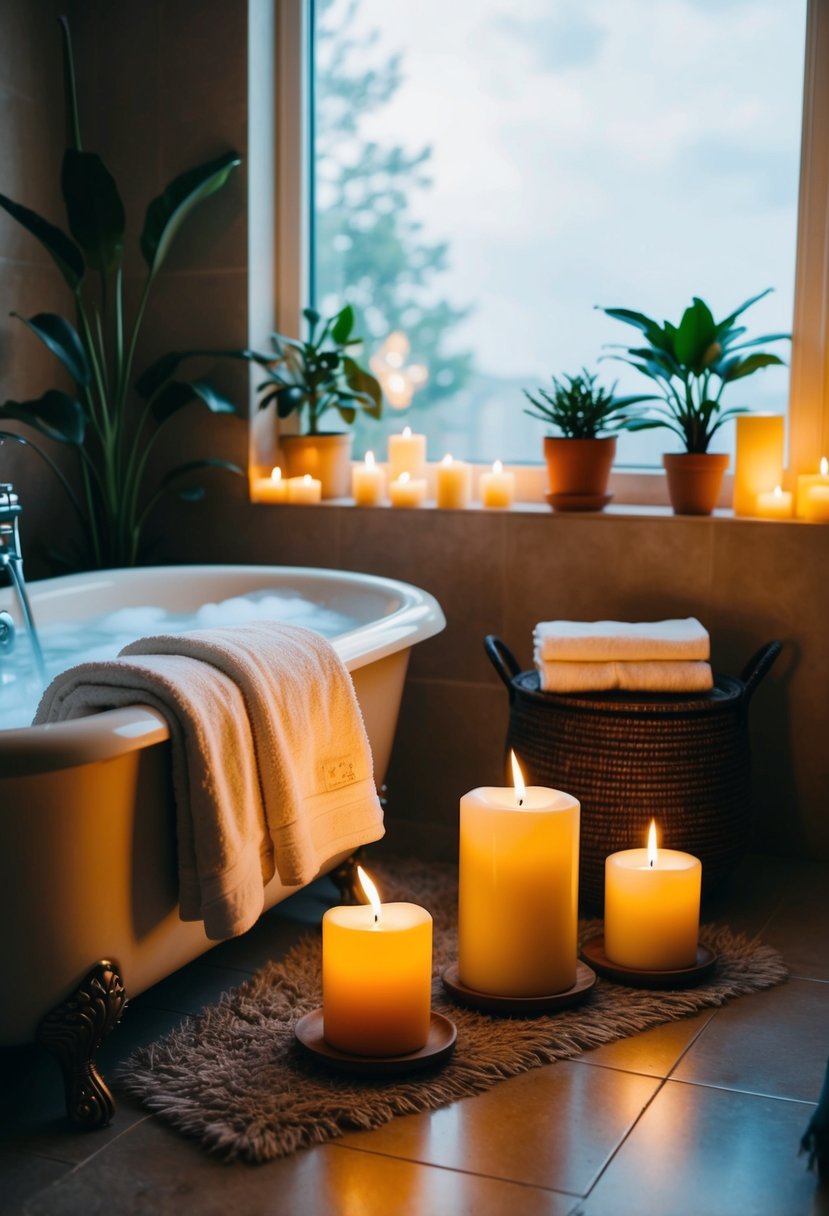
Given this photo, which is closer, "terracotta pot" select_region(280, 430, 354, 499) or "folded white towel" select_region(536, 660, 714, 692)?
"folded white towel" select_region(536, 660, 714, 692)

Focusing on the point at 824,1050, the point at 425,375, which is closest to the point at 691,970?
the point at 824,1050

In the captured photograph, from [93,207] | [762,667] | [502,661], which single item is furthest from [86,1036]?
[93,207]

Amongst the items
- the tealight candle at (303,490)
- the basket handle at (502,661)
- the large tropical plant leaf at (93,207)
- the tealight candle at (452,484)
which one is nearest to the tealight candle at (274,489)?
the tealight candle at (303,490)

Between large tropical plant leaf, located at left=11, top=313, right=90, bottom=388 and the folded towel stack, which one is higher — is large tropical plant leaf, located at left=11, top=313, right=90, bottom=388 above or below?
above

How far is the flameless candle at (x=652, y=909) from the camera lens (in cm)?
215

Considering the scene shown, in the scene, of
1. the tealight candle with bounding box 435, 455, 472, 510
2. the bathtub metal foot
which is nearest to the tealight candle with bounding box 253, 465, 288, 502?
the tealight candle with bounding box 435, 455, 472, 510

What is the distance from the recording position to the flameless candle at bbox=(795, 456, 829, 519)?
2.82 meters

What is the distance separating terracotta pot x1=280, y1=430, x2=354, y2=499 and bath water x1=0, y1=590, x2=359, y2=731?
1.72 ft

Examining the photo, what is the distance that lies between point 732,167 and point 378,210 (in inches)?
34.6

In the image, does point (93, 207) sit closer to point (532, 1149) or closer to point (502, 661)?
point (502, 661)

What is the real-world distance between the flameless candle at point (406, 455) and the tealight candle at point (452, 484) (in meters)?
0.12

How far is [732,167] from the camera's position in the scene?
9.88 feet

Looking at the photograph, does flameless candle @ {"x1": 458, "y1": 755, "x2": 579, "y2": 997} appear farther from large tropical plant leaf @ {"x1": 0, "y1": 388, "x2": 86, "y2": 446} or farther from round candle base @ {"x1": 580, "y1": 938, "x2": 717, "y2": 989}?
large tropical plant leaf @ {"x1": 0, "y1": 388, "x2": 86, "y2": 446}

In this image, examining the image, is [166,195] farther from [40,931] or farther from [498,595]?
[40,931]
